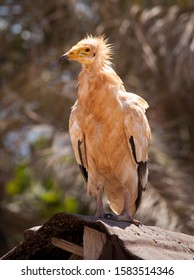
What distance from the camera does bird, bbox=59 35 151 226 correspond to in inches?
330

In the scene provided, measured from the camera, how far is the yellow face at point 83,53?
330 inches

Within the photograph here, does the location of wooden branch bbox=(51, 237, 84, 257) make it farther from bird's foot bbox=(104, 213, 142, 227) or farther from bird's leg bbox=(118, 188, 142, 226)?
bird's leg bbox=(118, 188, 142, 226)

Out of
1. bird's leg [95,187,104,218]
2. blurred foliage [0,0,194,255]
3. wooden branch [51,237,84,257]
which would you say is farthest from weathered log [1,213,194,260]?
blurred foliage [0,0,194,255]

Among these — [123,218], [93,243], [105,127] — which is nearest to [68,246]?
[93,243]

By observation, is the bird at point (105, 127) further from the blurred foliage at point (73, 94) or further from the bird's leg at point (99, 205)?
the blurred foliage at point (73, 94)

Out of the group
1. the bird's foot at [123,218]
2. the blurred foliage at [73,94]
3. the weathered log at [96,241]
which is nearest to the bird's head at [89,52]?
the bird's foot at [123,218]

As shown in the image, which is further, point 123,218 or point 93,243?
point 123,218

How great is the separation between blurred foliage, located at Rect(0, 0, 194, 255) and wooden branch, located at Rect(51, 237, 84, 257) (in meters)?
7.17

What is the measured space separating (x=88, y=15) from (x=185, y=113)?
302 cm

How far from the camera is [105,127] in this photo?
8.36 m

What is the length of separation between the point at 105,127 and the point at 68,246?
1.60m

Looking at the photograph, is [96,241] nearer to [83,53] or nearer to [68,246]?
[68,246]

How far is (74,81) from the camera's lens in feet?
53.4

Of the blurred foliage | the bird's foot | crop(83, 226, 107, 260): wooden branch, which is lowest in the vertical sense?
crop(83, 226, 107, 260): wooden branch
